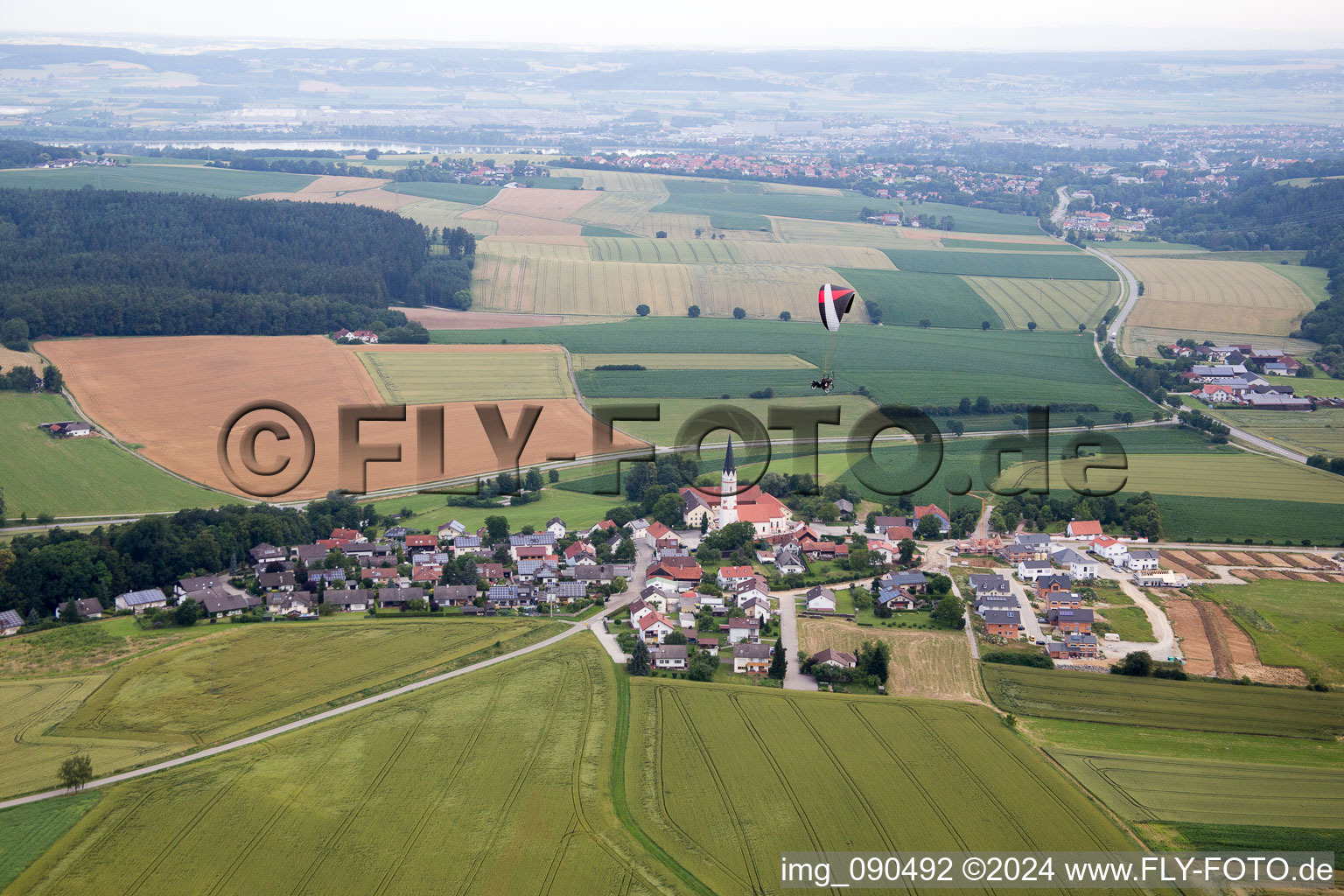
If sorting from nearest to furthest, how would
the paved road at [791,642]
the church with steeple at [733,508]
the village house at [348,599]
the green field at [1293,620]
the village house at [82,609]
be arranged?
the paved road at [791,642], the green field at [1293,620], the village house at [82,609], the village house at [348,599], the church with steeple at [733,508]

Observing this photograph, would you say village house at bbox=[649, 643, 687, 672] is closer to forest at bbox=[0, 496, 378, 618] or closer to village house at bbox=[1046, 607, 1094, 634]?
village house at bbox=[1046, 607, 1094, 634]

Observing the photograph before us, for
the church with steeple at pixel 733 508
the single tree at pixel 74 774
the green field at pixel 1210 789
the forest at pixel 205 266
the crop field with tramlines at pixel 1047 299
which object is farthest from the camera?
the crop field with tramlines at pixel 1047 299

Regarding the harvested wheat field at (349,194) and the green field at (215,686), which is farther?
the harvested wheat field at (349,194)

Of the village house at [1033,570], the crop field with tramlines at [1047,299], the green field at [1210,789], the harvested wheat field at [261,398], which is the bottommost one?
the green field at [1210,789]

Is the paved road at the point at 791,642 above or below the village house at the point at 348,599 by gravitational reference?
below

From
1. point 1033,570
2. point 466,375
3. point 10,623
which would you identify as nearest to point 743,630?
point 1033,570

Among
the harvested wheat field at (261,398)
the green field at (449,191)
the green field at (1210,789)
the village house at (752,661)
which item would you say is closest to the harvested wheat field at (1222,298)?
the harvested wheat field at (261,398)

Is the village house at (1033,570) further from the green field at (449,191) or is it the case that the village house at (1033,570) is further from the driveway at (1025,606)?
the green field at (449,191)
